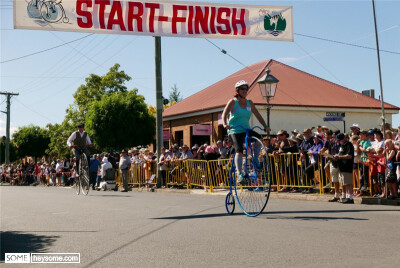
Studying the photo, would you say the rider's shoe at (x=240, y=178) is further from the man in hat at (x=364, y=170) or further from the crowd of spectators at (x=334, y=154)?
the man in hat at (x=364, y=170)

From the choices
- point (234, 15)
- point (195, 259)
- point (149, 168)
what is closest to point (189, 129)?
point (149, 168)

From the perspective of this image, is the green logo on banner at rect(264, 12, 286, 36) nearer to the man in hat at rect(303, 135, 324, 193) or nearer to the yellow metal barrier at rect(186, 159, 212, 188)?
the man in hat at rect(303, 135, 324, 193)

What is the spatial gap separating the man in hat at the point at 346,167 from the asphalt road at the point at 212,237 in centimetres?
227

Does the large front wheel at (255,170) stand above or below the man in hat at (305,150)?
below

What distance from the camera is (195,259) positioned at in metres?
5.14

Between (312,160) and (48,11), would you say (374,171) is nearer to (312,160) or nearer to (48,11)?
(312,160)

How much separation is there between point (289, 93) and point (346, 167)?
22.1m

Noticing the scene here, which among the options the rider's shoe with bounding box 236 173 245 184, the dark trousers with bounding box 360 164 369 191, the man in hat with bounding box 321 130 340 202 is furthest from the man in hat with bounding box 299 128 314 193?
the rider's shoe with bounding box 236 173 245 184

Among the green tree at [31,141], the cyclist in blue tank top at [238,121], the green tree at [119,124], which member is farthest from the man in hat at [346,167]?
the green tree at [31,141]

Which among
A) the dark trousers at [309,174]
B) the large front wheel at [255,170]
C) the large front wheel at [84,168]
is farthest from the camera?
the large front wheel at [84,168]

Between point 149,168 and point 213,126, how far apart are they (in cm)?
1198

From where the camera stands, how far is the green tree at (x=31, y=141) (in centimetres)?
8756

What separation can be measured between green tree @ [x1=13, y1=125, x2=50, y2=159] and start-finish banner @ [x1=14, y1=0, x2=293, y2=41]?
78.9 meters

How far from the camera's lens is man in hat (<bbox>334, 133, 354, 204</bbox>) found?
468 inches
